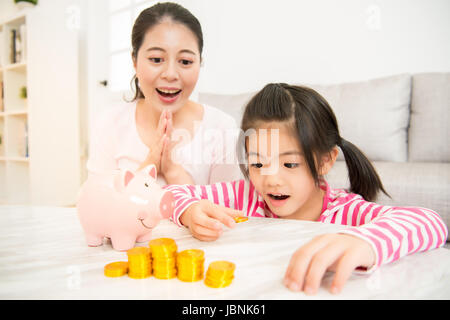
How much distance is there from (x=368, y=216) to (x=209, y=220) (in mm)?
345

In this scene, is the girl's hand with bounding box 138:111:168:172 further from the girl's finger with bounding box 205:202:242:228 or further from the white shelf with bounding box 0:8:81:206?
the white shelf with bounding box 0:8:81:206

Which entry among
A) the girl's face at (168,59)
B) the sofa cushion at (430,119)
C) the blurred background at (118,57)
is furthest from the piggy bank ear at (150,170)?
the blurred background at (118,57)

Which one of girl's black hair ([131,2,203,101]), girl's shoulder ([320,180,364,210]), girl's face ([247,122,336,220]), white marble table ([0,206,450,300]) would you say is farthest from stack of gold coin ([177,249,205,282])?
girl's black hair ([131,2,203,101])

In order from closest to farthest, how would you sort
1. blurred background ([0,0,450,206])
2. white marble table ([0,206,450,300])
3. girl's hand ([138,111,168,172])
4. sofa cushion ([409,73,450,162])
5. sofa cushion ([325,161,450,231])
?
white marble table ([0,206,450,300]), girl's hand ([138,111,168,172]), sofa cushion ([325,161,450,231]), sofa cushion ([409,73,450,162]), blurred background ([0,0,450,206])

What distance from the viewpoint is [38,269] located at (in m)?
0.41

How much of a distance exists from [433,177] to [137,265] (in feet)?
4.16

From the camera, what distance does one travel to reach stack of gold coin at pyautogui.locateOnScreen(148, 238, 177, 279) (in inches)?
14.8

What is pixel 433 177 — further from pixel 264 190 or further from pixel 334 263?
pixel 334 263

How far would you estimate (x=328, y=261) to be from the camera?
35 cm

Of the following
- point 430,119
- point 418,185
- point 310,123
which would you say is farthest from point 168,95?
point 430,119

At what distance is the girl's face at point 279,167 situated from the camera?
27.7 inches

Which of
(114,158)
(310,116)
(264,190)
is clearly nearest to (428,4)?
(310,116)

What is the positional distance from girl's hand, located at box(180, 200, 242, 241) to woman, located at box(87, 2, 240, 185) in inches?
17.9

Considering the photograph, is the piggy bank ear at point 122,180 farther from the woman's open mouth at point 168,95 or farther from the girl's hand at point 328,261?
the woman's open mouth at point 168,95
